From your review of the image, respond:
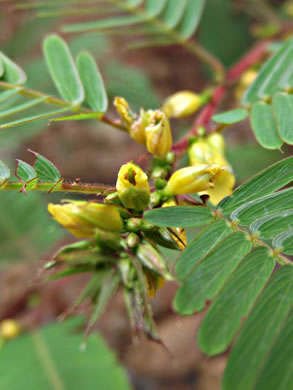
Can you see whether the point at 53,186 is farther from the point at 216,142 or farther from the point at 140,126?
the point at 216,142

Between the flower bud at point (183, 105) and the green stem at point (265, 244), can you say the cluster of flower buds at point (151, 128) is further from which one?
the flower bud at point (183, 105)

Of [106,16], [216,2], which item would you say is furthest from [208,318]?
[106,16]

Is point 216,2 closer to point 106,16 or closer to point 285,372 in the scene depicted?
point 106,16

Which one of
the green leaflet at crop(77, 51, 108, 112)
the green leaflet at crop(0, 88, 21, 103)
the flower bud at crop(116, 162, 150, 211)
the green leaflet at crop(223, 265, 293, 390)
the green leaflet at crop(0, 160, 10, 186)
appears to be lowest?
the green leaflet at crop(223, 265, 293, 390)

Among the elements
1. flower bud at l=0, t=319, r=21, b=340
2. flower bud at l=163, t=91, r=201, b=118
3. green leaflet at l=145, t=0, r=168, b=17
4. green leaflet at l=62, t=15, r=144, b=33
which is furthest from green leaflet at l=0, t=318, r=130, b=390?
green leaflet at l=145, t=0, r=168, b=17

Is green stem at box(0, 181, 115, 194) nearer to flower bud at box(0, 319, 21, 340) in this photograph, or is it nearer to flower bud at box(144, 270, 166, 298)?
flower bud at box(144, 270, 166, 298)

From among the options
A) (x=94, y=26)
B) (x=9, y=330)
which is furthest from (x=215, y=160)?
(x=9, y=330)
